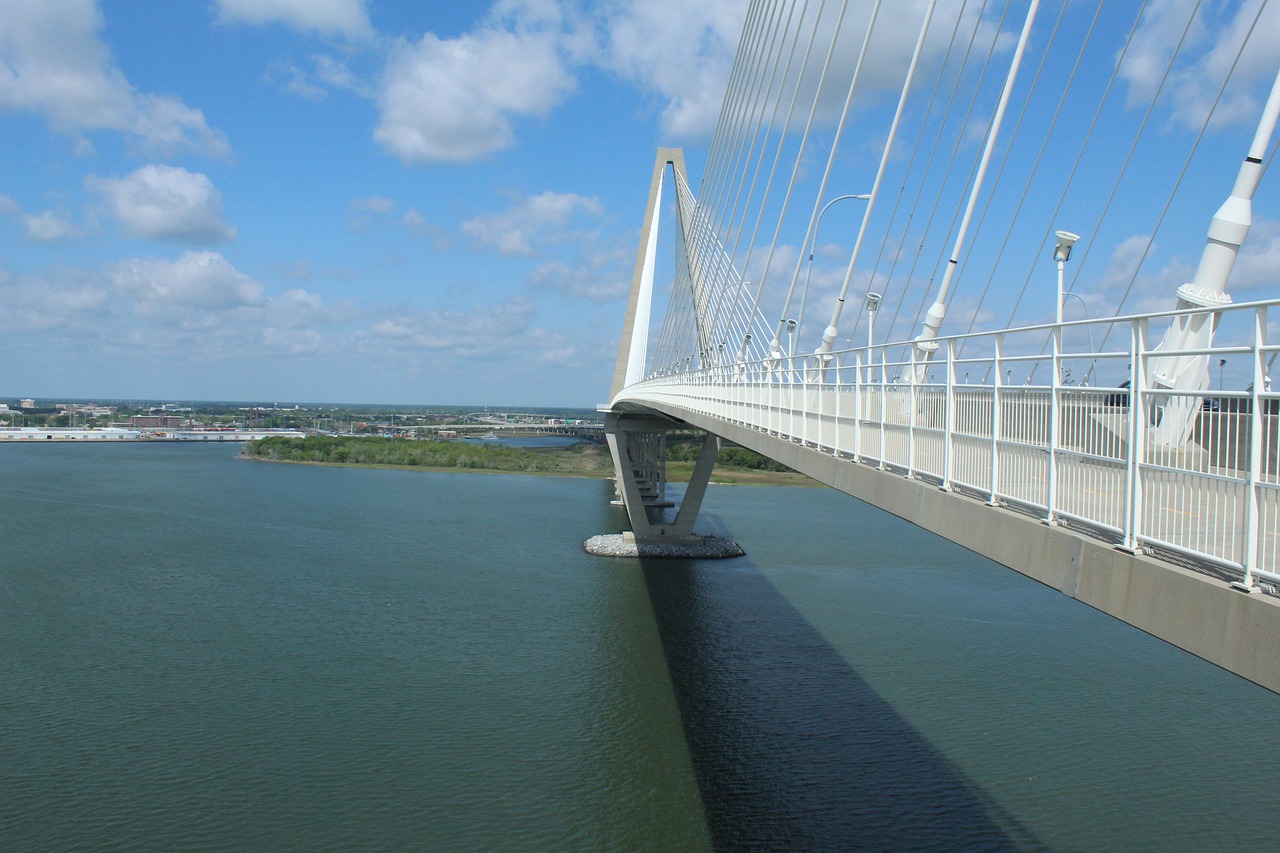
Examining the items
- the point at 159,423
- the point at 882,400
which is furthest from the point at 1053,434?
the point at 159,423

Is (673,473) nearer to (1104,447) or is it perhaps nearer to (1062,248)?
(1062,248)

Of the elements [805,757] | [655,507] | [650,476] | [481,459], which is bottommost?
[805,757]

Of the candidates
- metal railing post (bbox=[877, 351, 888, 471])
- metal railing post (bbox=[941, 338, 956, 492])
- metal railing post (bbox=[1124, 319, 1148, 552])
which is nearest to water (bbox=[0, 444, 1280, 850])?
metal railing post (bbox=[877, 351, 888, 471])

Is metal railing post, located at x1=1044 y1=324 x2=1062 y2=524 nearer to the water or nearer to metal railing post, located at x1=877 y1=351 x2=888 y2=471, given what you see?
metal railing post, located at x1=877 y1=351 x2=888 y2=471

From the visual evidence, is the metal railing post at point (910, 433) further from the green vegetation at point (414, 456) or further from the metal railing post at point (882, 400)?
the green vegetation at point (414, 456)

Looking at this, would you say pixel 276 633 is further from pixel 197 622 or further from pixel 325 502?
pixel 325 502
